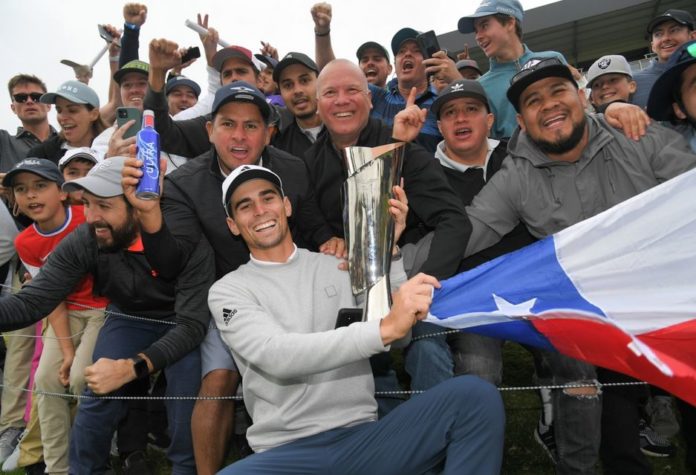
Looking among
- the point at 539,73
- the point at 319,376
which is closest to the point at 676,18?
the point at 539,73

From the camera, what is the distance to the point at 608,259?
2.82 m

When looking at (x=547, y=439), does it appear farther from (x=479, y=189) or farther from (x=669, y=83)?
(x=669, y=83)

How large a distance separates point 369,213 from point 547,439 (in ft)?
8.00

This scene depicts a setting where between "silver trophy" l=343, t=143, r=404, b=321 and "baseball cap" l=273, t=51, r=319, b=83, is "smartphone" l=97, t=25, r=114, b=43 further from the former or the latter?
"silver trophy" l=343, t=143, r=404, b=321


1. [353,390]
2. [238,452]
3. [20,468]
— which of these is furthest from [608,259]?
[20,468]

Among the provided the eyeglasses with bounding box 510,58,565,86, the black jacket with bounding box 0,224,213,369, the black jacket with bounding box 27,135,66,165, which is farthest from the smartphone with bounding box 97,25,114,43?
the eyeglasses with bounding box 510,58,565,86

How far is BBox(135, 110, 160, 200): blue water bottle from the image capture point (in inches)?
128

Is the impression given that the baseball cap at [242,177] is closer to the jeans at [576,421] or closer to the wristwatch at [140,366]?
the wristwatch at [140,366]

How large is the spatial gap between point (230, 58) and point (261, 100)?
1958 millimetres

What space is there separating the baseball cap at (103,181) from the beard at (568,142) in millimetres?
2856

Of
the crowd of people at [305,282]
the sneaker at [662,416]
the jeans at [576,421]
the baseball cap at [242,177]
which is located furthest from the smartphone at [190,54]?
the sneaker at [662,416]

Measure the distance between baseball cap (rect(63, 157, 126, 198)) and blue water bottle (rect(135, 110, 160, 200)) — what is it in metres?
0.76

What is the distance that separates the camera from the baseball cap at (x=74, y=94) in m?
6.08

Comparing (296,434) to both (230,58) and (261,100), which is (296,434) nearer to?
(261,100)
